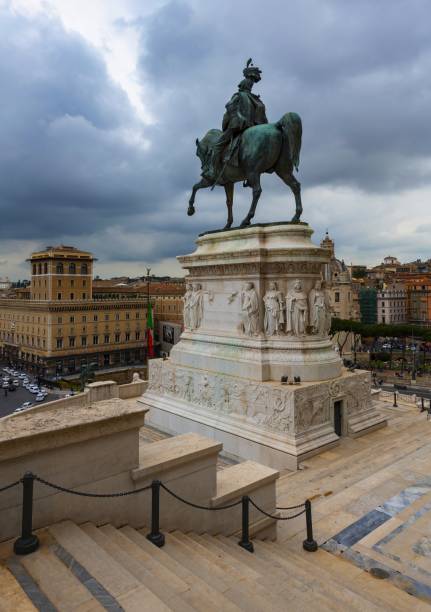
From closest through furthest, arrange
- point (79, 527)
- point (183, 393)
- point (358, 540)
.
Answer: point (79, 527) → point (358, 540) → point (183, 393)

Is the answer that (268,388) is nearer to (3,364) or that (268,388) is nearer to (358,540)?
Result: (358,540)

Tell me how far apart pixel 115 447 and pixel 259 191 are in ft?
39.4

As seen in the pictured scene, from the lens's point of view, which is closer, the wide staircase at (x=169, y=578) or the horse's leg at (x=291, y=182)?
the wide staircase at (x=169, y=578)

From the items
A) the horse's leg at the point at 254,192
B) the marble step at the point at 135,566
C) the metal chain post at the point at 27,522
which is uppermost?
the horse's leg at the point at 254,192

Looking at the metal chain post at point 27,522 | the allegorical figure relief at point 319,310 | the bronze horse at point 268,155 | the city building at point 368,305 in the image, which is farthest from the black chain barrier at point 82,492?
the city building at point 368,305

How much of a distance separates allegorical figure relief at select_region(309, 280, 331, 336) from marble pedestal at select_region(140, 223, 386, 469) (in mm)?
78

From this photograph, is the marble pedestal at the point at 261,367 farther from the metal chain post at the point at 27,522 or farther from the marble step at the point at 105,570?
the metal chain post at the point at 27,522

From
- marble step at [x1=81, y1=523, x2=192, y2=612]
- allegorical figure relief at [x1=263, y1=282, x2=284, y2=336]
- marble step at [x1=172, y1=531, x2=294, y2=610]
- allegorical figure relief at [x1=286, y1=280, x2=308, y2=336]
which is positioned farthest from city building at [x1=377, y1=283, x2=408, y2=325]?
marble step at [x1=81, y1=523, x2=192, y2=612]

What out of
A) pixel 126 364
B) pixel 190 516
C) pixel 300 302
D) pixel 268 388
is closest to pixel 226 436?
pixel 268 388

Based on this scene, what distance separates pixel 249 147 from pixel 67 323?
60217 mm

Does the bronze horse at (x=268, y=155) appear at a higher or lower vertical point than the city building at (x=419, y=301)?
higher

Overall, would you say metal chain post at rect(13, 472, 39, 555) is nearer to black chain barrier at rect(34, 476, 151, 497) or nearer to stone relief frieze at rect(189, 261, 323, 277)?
black chain barrier at rect(34, 476, 151, 497)

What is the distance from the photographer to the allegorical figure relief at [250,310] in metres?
14.1

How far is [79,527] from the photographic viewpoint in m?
5.14
